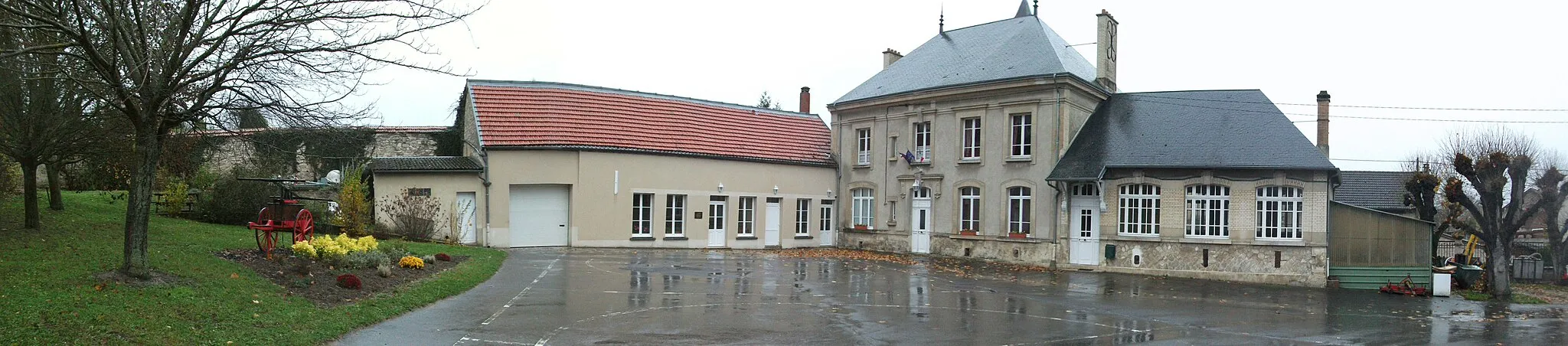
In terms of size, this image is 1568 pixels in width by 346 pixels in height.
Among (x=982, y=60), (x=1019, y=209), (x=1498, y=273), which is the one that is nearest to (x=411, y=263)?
(x=1019, y=209)

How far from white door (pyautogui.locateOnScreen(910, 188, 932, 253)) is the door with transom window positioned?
4.31m

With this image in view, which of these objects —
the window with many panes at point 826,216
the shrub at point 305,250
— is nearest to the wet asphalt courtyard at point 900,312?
the shrub at point 305,250

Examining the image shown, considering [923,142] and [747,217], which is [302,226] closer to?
[747,217]

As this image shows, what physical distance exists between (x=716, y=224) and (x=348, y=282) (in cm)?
1526

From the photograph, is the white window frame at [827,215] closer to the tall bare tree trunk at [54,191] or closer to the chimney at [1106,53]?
the chimney at [1106,53]

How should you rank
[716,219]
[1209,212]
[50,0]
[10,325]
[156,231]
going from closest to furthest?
[10,325] < [50,0] < [156,231] < [1209,212] < [716,219]

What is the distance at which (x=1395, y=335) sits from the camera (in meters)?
13.0

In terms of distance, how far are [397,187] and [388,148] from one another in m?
8.07

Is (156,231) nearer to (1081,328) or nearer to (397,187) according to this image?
(397,187)

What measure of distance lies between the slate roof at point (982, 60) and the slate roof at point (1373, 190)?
12.7 metres

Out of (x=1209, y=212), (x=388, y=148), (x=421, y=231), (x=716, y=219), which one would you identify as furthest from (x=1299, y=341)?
(x=388, y=148)

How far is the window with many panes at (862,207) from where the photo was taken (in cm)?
2858

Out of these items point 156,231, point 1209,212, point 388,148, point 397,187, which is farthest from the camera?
point 388,148

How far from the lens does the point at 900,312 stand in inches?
535
